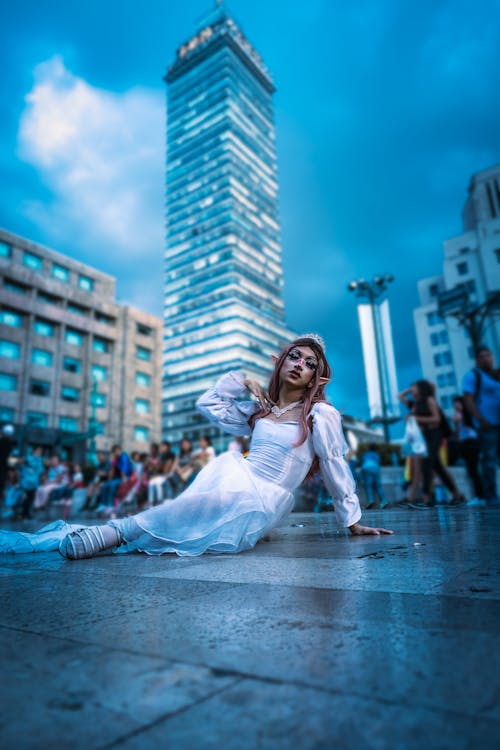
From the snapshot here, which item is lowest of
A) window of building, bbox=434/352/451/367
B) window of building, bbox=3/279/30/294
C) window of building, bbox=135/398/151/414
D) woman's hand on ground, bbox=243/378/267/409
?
woman's hand on ground, bbox=243/378/267/409

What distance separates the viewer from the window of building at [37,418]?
37.5 m

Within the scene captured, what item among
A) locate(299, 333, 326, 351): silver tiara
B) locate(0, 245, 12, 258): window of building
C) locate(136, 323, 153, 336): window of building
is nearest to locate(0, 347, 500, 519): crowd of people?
locate(299, 333, 326, 351): silver tiara

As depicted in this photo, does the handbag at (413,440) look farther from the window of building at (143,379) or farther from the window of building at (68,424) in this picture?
the window of building at (143,379)

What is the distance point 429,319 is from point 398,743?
60.8m

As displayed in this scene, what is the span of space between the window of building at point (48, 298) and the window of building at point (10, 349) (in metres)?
5.36

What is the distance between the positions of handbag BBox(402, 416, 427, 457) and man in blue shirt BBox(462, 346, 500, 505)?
1.71 m

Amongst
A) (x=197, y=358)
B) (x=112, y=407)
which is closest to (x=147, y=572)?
(x=112, y=407)

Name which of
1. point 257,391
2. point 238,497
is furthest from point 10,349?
point 238,497

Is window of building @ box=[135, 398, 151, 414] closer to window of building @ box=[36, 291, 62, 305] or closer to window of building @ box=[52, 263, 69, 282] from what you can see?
window of building @ box=[36, 291, 62, 305]

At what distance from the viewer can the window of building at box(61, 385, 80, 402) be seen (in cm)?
4112

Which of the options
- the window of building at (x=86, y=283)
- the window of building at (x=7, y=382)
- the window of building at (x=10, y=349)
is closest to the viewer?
the window of building at (x=7, y=382)

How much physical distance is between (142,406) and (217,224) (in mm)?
72335

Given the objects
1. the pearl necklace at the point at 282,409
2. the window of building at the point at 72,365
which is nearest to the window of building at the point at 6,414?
the window of building at the point at 72,365

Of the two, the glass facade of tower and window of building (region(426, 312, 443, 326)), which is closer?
window of building (region(426, 312, 443, 326))
